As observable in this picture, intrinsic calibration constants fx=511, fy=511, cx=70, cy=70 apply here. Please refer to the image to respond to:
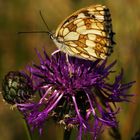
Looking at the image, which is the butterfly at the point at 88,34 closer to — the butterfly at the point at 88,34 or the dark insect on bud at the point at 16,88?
the butterfly at the point at 88,34

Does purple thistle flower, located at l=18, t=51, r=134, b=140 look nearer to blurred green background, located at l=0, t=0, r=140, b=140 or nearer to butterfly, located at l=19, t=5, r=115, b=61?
butterfly, located at l=19, t=5, r=115, b=61

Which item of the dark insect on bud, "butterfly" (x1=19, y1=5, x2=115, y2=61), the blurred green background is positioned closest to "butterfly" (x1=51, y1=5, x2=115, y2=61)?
"butterfly" (x1=19, y1=5, x2=115, y2=61)

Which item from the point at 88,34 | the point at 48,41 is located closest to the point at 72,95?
the point at 88,34

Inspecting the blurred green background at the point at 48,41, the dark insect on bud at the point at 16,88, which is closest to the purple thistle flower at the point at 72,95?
the dark insect on bud at the point at 16,88

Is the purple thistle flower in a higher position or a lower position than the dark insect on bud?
lower

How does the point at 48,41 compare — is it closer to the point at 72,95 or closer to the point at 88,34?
the point at 88,34

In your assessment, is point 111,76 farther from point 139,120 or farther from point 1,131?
point 1,131
